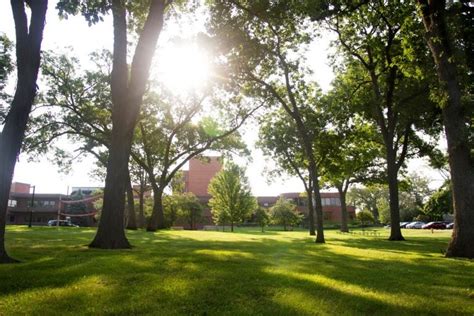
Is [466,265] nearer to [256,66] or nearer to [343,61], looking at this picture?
[256,66]

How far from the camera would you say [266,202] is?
97.6m

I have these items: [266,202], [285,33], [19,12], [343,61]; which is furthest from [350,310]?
[266,202]

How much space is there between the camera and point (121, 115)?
14031mm

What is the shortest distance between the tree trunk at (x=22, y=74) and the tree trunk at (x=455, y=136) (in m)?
11.9

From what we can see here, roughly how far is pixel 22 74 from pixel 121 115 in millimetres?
4749

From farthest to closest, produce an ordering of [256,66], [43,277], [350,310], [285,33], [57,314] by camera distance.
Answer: [256,66], [285,33], [43,277], [350,310], [57,314]

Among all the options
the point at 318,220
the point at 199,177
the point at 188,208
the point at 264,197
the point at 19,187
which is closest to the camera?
the point at 318,220

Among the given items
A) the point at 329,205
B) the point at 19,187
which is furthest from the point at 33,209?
the point at 329,205

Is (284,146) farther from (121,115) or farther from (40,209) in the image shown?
(40,209)

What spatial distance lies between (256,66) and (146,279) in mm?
20571

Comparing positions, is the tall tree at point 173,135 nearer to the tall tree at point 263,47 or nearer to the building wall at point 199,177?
the tall tree at point 263,47

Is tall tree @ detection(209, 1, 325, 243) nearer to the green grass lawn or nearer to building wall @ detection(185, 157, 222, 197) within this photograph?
the green grass lawn

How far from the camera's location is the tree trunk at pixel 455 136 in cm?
1235

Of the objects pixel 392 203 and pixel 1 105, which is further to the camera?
pixel 1 105
